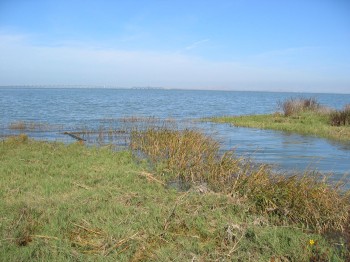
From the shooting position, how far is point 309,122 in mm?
24797

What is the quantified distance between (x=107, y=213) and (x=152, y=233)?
1.21 meters

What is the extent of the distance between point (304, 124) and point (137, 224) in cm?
2090

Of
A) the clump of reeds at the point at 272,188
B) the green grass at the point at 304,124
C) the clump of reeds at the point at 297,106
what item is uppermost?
the clump of reeds at the point at 297,106

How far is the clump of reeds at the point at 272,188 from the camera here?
6559 millimetres

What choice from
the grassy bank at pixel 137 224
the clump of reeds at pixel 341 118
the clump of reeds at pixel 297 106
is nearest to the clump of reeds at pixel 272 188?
the grassy bank at pixel 137 224

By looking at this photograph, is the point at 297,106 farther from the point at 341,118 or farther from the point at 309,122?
the point at 341,118

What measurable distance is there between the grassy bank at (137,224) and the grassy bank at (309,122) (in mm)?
14274

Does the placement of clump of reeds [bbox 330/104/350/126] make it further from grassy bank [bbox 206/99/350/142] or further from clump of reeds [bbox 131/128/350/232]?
clump of reeds [bbox 131/128/350/232]

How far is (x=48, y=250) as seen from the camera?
4.97 metres

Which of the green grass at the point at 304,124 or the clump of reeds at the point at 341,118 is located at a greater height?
the clump of reeds at the point at 341,118

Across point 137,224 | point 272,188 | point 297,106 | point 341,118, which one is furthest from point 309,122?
point 137,224

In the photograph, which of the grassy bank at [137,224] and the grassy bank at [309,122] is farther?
the grassy bank at [309,122]

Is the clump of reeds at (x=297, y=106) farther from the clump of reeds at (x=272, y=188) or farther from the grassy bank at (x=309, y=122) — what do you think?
the clump of reeds at (x=272, y=188)

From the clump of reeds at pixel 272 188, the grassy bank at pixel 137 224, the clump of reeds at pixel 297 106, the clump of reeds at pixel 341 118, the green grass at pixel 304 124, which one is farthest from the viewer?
the clump of reeds at pixel 297 106
